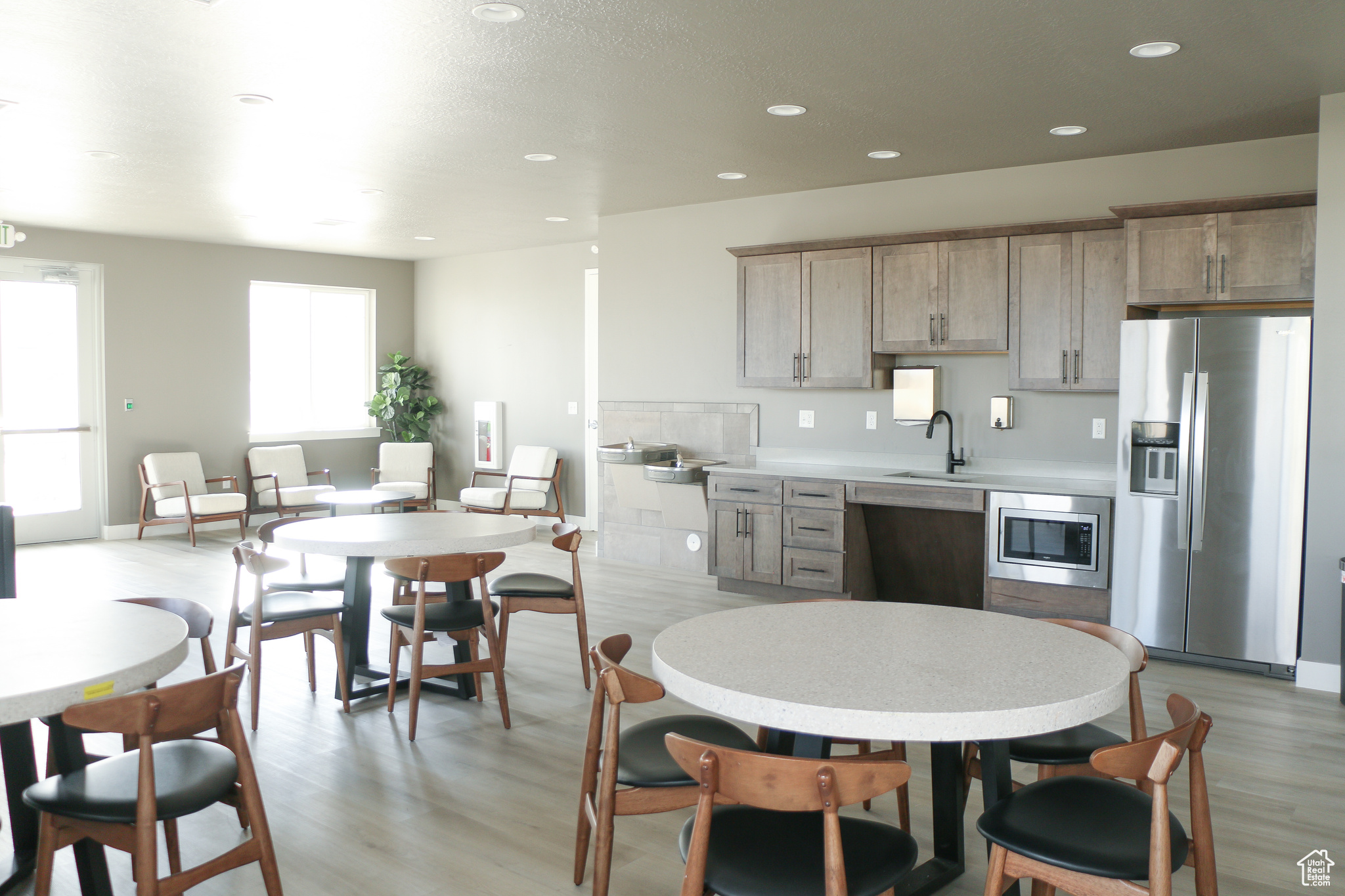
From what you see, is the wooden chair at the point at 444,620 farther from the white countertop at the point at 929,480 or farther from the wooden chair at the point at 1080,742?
the white countertop at the point at 929,480

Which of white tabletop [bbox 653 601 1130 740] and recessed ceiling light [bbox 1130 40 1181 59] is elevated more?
recessed ceiling light [bbox 1130 40 1181 59]

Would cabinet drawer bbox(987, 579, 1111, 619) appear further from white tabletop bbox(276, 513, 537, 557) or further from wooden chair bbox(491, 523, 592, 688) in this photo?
white tabletop bbox(276, 513, 537, 557)

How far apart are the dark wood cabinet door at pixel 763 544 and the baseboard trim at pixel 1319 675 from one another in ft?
9.08

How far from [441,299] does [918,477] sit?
21.0ft

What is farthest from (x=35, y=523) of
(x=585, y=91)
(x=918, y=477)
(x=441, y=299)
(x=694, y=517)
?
(x=918, y=477)

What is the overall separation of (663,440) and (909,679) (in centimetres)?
545

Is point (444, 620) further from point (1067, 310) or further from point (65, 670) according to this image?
point (1067, 310)

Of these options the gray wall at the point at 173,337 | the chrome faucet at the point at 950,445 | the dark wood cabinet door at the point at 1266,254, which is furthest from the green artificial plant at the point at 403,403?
the dark wood cabinet door at the point at 1266,254

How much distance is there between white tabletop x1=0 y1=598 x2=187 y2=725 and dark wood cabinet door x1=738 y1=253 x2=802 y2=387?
4438mm

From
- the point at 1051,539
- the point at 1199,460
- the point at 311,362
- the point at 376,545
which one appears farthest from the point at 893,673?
the point at 311,362

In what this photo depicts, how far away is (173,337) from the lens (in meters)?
9.13

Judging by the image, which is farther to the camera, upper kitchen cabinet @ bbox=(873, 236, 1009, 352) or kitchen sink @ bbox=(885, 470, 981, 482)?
kitchen sink @ bbox=(885, 470, 981, 482)

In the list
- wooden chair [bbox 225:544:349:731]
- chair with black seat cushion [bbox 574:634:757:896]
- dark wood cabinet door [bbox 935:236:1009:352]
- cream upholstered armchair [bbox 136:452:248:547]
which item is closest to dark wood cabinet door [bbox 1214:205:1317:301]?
dark wood cabinet door [bbox 935:236:1009:352]

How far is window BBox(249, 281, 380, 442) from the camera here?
9859 millimetres
